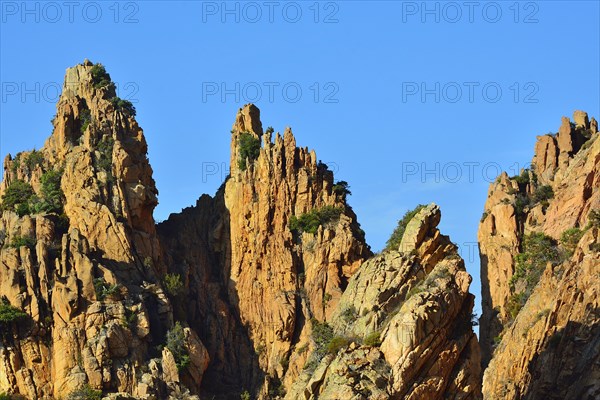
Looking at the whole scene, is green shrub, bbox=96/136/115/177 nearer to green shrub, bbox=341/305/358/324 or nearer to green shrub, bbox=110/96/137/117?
green shrub, bbox=110/96/137/117

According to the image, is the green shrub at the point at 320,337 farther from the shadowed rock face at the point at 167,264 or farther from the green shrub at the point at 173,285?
the green shrub at the point at 173,285

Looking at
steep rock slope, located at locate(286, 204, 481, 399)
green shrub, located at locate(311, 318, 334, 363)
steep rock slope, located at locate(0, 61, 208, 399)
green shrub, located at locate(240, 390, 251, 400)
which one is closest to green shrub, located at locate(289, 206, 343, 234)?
green shrub, located at locate(311, 318, 334, 363)

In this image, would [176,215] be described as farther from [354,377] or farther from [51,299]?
[354,377]

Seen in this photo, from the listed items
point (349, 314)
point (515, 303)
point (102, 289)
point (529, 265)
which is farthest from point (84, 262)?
point (529, 265)

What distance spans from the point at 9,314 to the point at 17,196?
17567mm

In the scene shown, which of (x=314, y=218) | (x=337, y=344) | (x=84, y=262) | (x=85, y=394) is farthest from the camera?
(x=314, y=218)

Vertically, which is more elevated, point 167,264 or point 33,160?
point 33,160

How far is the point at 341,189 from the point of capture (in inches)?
7382

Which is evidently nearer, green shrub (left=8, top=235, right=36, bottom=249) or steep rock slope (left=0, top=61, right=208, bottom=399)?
steep rock slope (left=0, top=61, right=208, bottom=399)

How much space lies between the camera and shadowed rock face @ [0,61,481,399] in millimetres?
168750

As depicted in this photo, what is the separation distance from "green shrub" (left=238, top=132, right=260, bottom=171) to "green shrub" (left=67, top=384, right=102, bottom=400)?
101 ft

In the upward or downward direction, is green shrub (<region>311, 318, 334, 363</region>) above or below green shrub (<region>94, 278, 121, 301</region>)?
below

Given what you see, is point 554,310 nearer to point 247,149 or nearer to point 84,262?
point 247,149

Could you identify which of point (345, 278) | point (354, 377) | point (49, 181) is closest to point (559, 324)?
point (345, 278)
